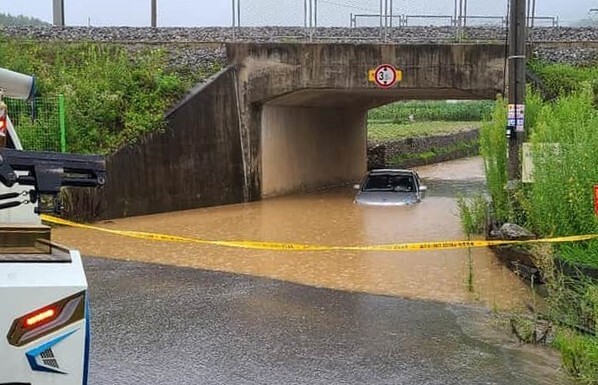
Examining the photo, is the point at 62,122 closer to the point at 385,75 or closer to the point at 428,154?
the point at 385,75

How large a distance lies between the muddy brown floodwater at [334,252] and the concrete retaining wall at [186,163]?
0.41 m

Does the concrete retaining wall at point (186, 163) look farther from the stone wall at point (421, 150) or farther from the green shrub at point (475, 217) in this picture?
the stone wall at point (421, 150)

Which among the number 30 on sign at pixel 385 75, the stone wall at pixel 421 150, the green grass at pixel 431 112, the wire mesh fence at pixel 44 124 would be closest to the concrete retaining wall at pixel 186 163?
the wire mesh fence at pixel 44 124

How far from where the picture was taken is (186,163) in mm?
18141

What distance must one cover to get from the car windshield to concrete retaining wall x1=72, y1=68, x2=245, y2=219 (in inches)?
134

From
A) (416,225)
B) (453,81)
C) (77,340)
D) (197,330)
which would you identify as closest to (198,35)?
(453,81)

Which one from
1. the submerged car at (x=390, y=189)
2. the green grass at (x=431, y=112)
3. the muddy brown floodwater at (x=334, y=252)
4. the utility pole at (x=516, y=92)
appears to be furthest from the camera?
the green grass at (x=431, y=112)

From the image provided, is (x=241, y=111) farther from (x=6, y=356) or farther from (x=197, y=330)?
(x=6, y=356)

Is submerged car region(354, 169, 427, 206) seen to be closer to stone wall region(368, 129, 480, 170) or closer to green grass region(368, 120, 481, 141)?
stone wall region(368, 129, 480, 170)

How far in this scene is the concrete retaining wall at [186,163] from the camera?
54.1 feet

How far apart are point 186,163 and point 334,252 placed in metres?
7.02

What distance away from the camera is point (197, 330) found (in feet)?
23.5

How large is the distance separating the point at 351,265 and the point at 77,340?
7715mm

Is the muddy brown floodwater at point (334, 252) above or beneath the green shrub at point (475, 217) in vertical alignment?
beneath
